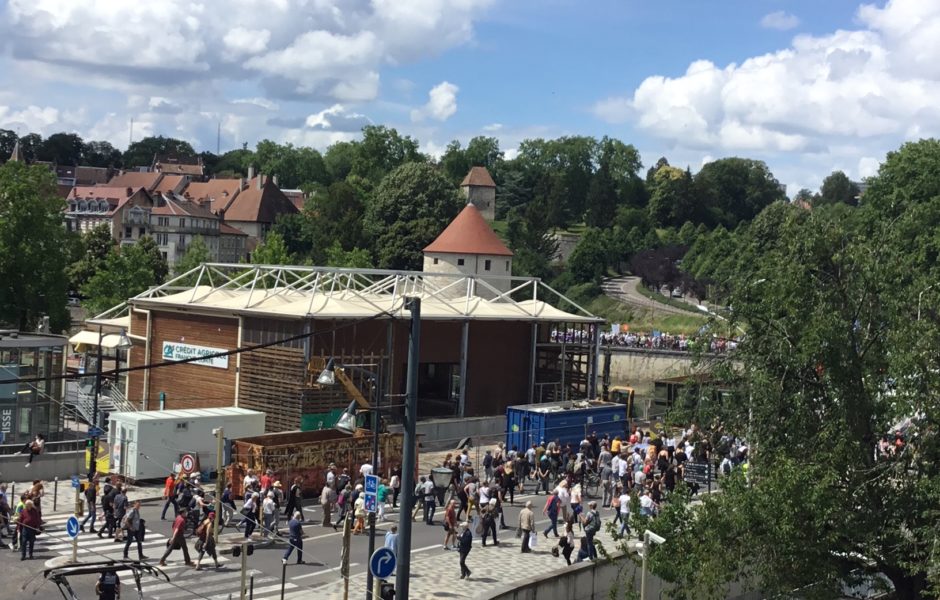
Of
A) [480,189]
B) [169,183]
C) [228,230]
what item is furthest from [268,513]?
[169,183]

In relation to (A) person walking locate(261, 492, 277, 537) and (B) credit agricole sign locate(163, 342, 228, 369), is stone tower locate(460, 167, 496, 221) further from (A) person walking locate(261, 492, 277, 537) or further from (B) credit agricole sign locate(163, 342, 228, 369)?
(A) person walking locate(261, 492, 277, 537)

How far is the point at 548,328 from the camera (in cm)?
5150

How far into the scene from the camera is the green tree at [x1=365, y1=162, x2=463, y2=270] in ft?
333

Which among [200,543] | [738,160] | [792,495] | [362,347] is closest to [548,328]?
[362,347]

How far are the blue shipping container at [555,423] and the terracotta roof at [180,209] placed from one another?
91767mm

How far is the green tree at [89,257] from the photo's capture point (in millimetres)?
85431

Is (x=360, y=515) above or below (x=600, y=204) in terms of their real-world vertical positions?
below

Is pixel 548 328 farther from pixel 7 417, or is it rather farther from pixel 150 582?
pixel 150 582

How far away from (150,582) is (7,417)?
14.3m

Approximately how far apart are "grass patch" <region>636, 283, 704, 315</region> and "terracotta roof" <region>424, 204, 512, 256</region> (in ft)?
122

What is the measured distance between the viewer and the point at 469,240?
63250 millimetres

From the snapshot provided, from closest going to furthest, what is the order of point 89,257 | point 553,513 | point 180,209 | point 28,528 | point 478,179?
point 28,528 → point 553,513 → point 89,257 → point 180,209 → point 478,179

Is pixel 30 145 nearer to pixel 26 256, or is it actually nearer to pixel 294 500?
pixel 26 256

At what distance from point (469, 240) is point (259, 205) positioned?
3054 inches
